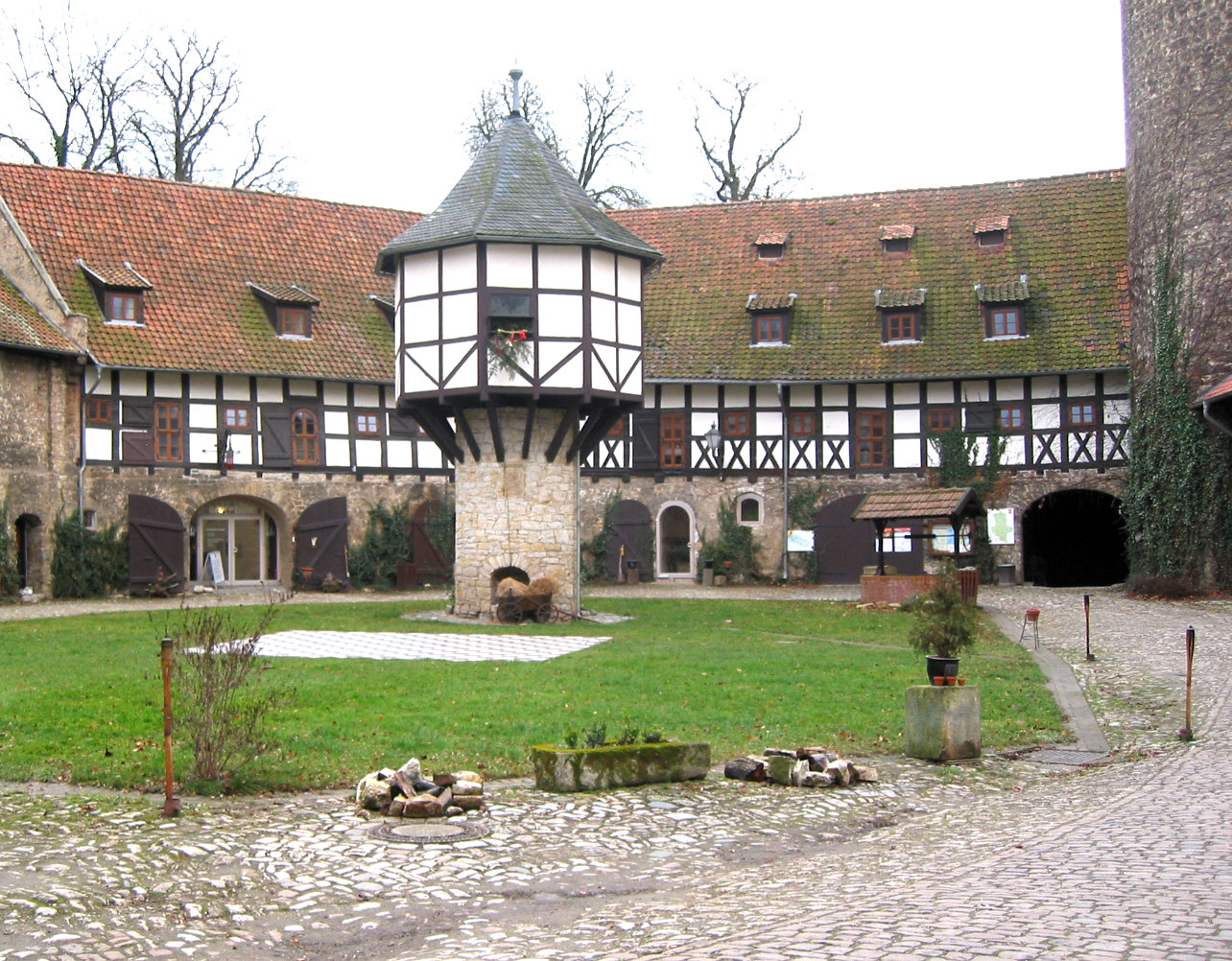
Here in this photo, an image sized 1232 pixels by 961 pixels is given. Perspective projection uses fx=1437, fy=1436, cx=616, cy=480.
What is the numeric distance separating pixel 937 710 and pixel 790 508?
78.5 feet

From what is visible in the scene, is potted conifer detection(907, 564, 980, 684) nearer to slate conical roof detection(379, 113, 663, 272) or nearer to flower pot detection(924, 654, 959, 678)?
flower pot detection(924, 654, 959, 678)

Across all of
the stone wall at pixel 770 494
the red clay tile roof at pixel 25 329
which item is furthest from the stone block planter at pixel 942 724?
the stone wall at pixel 770 494

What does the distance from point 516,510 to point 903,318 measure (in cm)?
1410

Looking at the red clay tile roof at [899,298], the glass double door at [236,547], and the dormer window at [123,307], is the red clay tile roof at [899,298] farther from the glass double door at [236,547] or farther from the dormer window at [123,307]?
the dormer window at [123,307]

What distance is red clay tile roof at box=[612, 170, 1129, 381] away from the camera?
35281mm

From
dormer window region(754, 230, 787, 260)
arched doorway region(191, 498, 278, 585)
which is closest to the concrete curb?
dormer window region(754, 230, 787, 260)

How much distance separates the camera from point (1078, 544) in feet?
127

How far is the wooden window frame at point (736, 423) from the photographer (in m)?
37.0

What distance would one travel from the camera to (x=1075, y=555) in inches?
1533

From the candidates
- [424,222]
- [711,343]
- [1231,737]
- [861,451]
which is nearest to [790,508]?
[861,451]

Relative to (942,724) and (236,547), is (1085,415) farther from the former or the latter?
(942,724)

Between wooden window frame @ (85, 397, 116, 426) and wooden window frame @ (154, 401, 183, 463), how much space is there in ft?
3.20

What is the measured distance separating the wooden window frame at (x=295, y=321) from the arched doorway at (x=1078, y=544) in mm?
19269

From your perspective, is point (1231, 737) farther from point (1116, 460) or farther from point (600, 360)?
point (1116, 460)
